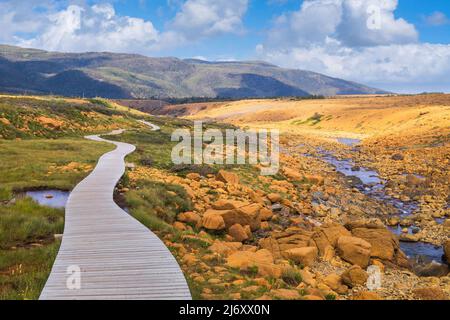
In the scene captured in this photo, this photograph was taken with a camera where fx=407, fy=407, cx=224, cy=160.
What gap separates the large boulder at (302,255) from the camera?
14.7m

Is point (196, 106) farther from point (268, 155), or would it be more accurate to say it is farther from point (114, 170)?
point (114, 170)

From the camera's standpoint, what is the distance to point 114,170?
23062 millimetres

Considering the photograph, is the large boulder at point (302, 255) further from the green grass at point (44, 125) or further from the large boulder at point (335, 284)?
the green grass at point (44, 125)

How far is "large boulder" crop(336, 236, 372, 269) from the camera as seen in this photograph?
50.3 feet

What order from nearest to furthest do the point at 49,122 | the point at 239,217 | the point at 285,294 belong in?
the point at 285,294, the point at 239,217, the point at 49,122

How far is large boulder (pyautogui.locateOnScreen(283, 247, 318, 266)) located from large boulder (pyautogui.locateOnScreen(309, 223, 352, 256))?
42.7 inches

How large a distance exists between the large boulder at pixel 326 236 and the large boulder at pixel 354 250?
0.59 meters

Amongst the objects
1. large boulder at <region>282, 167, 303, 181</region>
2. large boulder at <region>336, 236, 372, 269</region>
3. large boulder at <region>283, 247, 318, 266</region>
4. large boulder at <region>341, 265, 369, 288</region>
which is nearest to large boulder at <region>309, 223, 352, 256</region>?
large boulder at <region>336, 236, 372, 269</region>

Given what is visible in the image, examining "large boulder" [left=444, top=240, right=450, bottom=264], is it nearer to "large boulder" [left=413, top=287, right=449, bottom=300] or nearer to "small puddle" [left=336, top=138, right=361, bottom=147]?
"large boulder" [left=413, top=287, right=449, bottom=300]

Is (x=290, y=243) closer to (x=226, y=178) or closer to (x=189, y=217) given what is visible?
(x=189, y=217)

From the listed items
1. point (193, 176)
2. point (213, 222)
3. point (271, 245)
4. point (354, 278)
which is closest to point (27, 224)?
point (213, 222)

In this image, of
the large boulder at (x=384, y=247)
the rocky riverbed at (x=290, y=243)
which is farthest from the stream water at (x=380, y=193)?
the large boulder at (x=384, y=247)

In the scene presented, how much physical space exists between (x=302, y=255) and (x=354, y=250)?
2272 mm

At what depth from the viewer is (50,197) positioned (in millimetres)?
18844
